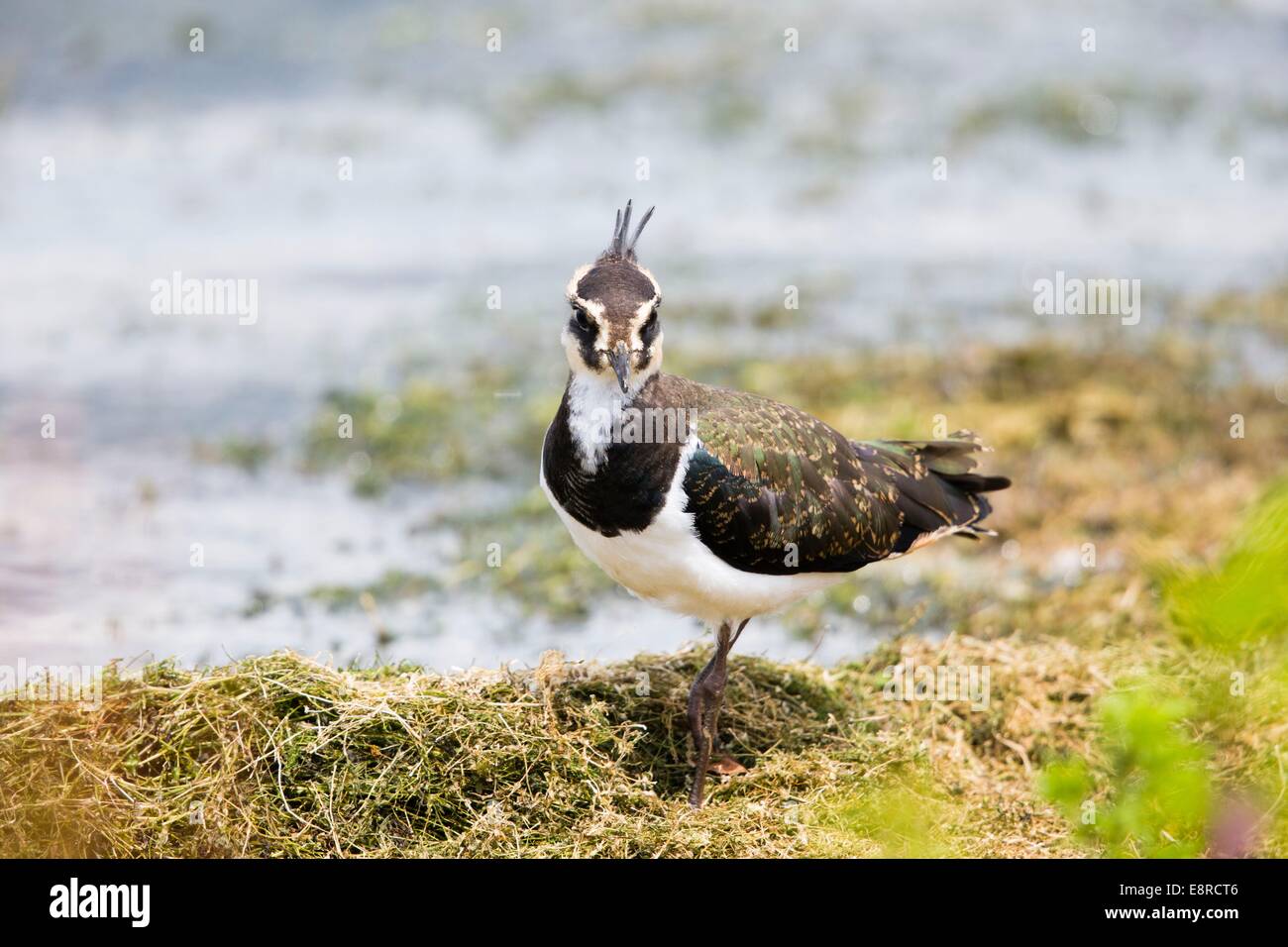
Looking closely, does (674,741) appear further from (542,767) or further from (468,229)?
(468,229)

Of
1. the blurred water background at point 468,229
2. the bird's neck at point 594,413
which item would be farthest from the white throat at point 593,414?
the blurred water background at point 468,229

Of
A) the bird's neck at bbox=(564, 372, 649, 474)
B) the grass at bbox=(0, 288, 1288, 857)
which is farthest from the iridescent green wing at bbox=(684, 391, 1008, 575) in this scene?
the grass at bbox=(0, 288, 1288, 857)

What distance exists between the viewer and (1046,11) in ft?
52.9

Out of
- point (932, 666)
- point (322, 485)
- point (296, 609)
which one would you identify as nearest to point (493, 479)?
point (322, 485)

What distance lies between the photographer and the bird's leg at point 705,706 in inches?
208

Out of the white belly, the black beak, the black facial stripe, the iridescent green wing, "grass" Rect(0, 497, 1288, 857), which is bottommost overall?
"grass" Rect(0, 497, 1288, 857)

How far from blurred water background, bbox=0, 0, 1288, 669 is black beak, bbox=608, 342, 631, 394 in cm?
227

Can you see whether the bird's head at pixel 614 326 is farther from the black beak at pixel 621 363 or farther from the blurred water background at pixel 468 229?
the blurred water background at pixel 468 229

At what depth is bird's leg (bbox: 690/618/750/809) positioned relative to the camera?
5289 millimetres

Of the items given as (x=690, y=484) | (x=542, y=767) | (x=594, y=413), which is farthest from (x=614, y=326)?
(x=542, y=767)

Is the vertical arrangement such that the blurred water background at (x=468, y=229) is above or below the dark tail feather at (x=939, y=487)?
above

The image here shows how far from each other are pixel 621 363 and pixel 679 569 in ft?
2.33

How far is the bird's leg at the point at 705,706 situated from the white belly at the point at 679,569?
11 centimetres

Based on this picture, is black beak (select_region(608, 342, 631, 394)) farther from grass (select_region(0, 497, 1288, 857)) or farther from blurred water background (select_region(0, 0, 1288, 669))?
blurred water background (select_region(0, 0, 1288, 669))
